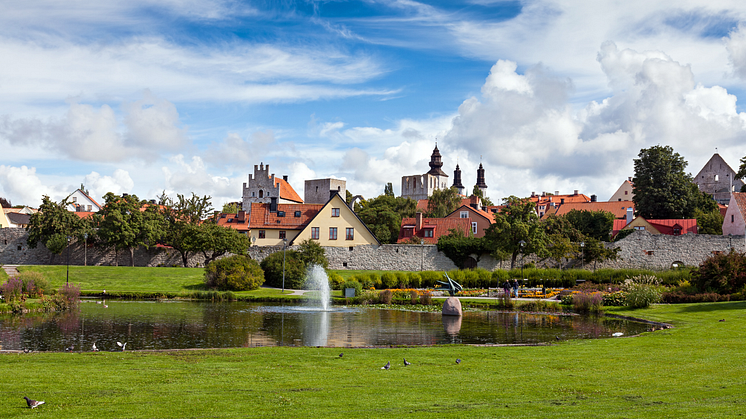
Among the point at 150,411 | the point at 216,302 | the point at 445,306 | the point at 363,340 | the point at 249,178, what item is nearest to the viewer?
the point at 150,411

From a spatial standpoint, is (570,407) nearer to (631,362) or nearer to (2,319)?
(631,362)

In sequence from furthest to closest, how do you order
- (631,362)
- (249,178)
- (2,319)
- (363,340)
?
(249,178)
(2,319)
(363,340)
(631,362)

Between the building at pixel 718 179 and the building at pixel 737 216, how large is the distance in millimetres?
42479

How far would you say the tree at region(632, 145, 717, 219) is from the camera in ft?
199

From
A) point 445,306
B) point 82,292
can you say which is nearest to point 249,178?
point 82,292

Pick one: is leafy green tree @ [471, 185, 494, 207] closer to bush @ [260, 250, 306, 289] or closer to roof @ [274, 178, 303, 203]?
roof @ [274, 178, 303, 203]

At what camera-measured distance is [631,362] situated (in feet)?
39.4

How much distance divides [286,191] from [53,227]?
1853 inches

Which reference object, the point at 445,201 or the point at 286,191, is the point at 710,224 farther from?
the point at 286,191

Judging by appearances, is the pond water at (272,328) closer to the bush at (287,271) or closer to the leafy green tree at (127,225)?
the bush at (287,271)

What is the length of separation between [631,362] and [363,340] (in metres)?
7.86

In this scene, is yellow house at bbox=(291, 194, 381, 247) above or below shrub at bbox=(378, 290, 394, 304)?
above

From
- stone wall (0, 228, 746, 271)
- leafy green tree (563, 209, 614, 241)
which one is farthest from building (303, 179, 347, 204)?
leafy green tree (563, 209, 614, 241)

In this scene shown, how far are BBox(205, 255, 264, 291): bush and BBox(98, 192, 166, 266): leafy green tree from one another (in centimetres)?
1515
